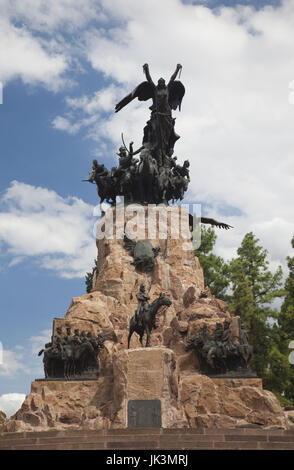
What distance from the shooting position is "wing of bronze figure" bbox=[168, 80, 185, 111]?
93.8 feet

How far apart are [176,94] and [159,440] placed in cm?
2134

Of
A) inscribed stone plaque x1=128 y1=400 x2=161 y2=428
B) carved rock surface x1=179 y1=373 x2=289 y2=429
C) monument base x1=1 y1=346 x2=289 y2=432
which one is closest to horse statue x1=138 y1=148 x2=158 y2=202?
monument base x1=1 y1=346 x2=289 y2=432

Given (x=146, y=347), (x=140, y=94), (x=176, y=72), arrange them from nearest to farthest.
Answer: (x=146, y=347) < (x=176, y=72) < (x=140, y=94)

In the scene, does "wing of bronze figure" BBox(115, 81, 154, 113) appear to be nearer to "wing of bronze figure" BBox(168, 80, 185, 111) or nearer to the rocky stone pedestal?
"wing of bronze figure" BBox(168, 80, 185, 111)

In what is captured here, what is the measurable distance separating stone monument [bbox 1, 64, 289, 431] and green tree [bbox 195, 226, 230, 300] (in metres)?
12.3

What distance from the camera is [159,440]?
470 inches

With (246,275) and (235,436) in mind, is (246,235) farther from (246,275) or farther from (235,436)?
(235,436)

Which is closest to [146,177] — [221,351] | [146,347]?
[221,351]

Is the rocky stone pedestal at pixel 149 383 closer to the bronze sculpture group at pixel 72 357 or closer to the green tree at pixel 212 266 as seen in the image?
the bronze sculpture group at pixel 72 357

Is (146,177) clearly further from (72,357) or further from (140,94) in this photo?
(72,357)

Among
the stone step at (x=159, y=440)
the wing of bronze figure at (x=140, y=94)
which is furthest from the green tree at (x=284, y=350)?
the stone step at (x=159, y=440)

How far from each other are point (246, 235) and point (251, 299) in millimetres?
5214

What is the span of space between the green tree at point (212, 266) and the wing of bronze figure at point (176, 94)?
483 inches
